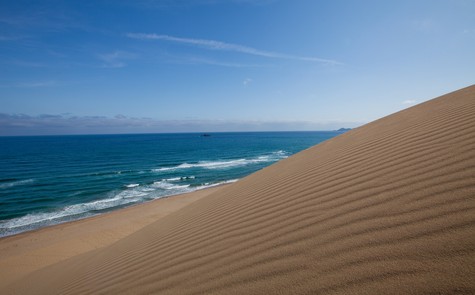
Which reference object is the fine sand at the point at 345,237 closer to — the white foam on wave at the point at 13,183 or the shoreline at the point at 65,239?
the shoreline at the point at 65,239

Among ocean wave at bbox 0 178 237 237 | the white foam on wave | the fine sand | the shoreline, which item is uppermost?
the fine sand

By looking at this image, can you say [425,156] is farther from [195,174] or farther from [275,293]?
[195,174]

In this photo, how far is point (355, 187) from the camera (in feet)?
8.09

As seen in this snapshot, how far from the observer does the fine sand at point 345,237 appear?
1.28 meters

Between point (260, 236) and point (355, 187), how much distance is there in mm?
1124

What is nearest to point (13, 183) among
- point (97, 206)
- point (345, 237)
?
point (97, 206)

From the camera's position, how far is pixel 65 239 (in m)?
9.76

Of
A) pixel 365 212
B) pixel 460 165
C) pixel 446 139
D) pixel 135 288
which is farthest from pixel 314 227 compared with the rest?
pixel 446 139

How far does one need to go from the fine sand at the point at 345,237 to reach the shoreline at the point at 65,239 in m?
6.16

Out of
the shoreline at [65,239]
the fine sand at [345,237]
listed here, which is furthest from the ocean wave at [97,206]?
the fine sand at [345,237]

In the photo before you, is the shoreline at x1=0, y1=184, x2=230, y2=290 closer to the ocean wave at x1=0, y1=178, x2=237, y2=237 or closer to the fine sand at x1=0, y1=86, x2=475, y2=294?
the ocean wave at x1=0, y1=178, x2=237, y2=237

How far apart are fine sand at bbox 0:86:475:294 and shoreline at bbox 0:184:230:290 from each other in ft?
20.2

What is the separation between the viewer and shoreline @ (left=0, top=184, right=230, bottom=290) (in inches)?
314

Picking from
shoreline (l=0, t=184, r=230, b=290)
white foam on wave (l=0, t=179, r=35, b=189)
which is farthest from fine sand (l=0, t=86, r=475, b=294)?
white foam on wave (l=0, t=179, r=35, b=189)
